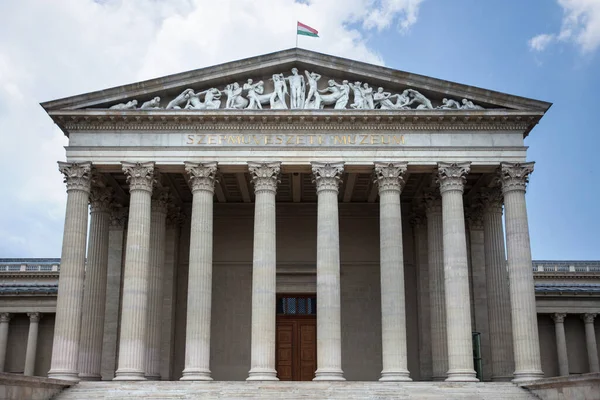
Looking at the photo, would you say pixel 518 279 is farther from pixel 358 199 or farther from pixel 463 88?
pixel 358 199

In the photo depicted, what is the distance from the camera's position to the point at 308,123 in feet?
119

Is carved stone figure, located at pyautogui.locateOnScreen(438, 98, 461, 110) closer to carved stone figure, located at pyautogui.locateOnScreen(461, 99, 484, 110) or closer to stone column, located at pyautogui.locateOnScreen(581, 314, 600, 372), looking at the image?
carved stone figure, located at pyautogui.locateOnScreen(461, 99, 484, 110)

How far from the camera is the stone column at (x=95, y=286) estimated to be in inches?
1452

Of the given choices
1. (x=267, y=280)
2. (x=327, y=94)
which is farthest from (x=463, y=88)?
(x=267, y=280)

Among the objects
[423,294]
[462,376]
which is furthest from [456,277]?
[423,294]

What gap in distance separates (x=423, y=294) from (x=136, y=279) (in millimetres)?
16752

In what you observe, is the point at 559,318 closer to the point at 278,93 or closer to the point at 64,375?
the point at 278,93

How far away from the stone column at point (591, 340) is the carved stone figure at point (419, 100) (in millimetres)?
24644

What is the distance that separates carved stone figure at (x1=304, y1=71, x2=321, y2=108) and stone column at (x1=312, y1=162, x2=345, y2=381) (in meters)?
3.04

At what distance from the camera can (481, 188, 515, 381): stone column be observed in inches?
1499

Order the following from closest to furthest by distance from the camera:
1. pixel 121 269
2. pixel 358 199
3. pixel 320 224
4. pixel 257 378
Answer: pixel 257 378, pixel 320 224, pixel 121 269, pixel 358 199

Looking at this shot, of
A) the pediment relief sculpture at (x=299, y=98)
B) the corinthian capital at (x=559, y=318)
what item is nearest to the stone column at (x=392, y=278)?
the pediment relief sculpture at (x=299, y=98)

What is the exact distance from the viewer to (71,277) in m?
34.7

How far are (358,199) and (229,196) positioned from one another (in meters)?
7.97
